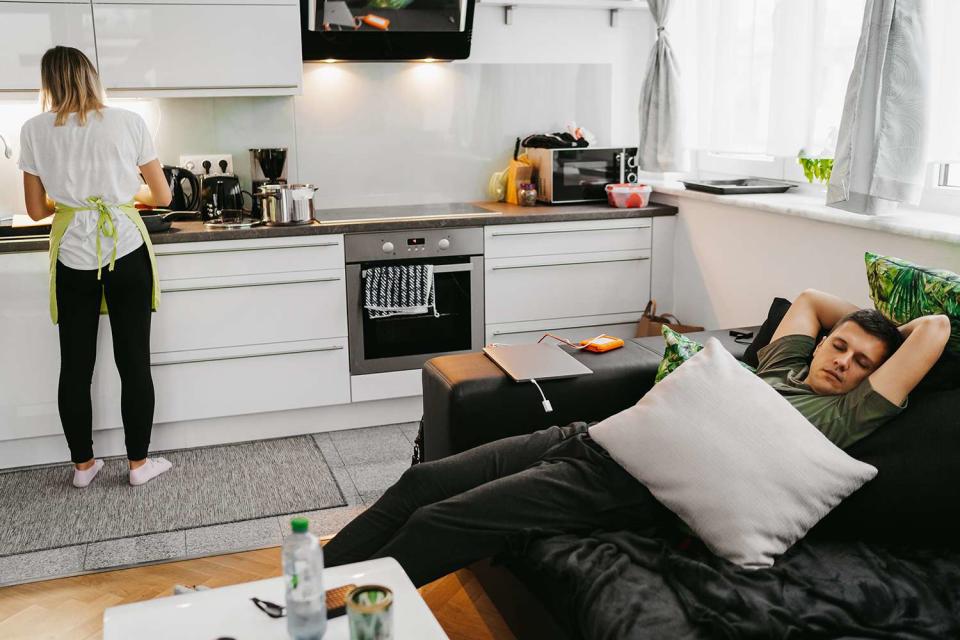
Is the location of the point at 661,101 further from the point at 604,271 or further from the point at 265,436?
the point at 265,436

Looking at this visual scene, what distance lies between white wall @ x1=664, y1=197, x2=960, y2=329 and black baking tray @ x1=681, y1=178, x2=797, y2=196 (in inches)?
2.8

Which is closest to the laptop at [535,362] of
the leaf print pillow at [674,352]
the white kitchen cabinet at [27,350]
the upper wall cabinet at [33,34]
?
the leaf print pillow at [674,352]

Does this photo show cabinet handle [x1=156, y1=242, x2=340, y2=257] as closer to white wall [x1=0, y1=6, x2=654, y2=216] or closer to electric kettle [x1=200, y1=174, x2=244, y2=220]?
electric kettle [x1=200, y1=174, x2=244, y2=220]

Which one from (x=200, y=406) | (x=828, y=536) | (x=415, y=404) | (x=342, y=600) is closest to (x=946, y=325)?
(x=828, y=536)

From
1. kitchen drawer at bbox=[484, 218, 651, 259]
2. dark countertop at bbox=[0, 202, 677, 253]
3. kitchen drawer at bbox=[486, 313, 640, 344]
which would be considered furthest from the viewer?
kitchen drawer at bbox=[486, 313, 640, 344]

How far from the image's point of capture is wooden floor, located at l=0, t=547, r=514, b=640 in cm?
248

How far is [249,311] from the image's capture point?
3.73 meters

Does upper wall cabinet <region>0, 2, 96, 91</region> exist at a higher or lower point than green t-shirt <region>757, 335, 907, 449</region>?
higher

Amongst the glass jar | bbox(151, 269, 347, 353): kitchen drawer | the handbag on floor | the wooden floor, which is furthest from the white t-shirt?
the handbag on floor

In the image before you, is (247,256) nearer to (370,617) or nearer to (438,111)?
(438,111)

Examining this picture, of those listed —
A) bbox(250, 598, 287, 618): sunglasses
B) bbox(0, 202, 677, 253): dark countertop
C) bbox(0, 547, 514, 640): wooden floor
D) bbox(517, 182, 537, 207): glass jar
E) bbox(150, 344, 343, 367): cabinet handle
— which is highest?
bbox(517, 182, 537, 207): glass jar

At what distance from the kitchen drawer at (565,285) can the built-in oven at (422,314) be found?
0.09 meters

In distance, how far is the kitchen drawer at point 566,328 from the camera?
4.14 metres

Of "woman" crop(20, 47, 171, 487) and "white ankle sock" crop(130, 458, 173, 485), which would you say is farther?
"white ankle sock" crop(130, 458, 173, 485)
